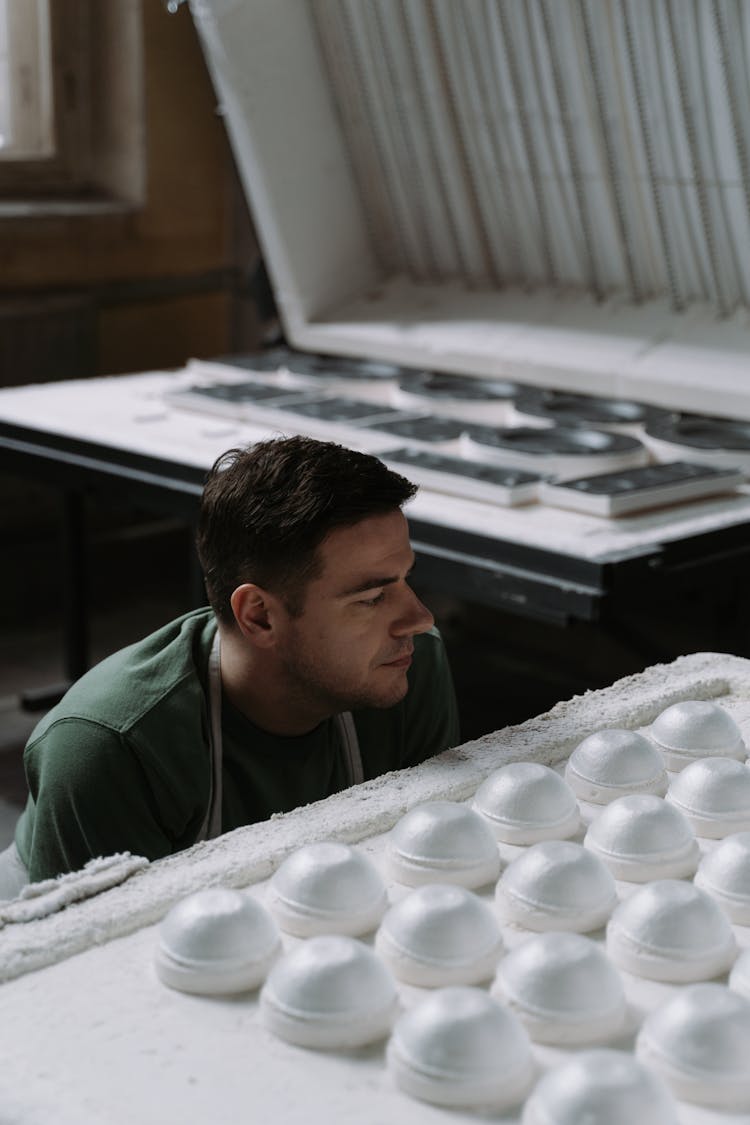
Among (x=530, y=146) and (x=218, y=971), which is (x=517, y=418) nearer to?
(x=530, y=146)

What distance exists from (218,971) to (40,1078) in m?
0.15

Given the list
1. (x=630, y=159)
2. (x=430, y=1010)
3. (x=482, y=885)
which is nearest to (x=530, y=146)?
(x=630, y=159)

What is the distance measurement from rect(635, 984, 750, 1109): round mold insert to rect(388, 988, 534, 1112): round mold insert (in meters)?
0.09

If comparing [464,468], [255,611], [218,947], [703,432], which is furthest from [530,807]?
[703,432]

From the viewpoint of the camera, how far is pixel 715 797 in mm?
1326

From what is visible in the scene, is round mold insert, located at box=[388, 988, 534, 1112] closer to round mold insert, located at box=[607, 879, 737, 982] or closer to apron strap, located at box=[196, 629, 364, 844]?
round mold insert, located at box=[607, 879, 737, 982]

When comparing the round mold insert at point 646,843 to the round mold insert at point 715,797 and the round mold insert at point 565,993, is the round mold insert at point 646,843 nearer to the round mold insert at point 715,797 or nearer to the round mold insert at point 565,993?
the round mold insert at point 715,797

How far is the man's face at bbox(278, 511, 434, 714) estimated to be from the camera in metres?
1.62

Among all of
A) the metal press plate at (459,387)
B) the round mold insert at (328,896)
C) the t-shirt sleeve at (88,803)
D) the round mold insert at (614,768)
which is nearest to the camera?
the round mold insert at (328,896)

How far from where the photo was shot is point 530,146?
359cm

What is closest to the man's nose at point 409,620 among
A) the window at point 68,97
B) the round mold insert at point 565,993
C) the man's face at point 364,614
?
Answer: the man's face at point 364,614

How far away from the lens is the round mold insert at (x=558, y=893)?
113 cm

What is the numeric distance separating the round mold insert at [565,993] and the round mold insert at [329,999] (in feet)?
0.28

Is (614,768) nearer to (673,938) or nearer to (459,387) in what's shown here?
(673,938)
